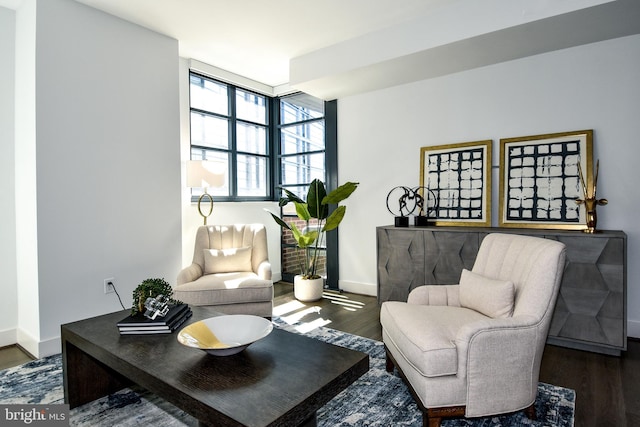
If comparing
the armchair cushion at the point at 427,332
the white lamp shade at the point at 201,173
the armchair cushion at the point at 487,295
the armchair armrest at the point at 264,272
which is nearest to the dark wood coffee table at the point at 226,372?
the armchair cushion at the point at 427,332

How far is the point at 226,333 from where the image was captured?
175 cm

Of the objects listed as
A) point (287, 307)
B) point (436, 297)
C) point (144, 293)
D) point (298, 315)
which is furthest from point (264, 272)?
point (436, 297)

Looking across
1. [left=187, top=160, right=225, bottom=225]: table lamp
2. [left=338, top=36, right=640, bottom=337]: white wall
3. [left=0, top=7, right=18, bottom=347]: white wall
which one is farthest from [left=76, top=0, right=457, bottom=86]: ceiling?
[left=187, top=160, right=225, bottom=225]: table lamp

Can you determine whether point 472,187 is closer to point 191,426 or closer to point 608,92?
point 608,92

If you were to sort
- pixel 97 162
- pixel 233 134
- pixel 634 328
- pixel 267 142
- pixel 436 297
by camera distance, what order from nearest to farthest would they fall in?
pixel 436 297, pixel 634 328, pixel 97 162, pixel 233 134, pixel 267 142

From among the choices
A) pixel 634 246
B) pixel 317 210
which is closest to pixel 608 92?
Result: pixel 634 246

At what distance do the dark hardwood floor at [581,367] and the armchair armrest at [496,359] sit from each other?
51cm

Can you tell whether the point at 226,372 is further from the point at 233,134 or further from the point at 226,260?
the point at 233,134

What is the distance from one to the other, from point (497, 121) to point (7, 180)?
14.1ft

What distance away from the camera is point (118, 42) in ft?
10.6

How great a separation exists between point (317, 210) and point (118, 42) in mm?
2483

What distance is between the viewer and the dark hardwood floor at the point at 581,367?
6.47 ft

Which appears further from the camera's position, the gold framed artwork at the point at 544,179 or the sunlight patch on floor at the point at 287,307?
the sunlight patch on floor at the point at 287,307

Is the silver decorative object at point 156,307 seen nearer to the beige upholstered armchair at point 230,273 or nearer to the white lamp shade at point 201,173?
the beige upholstered armchair at point 230,273
